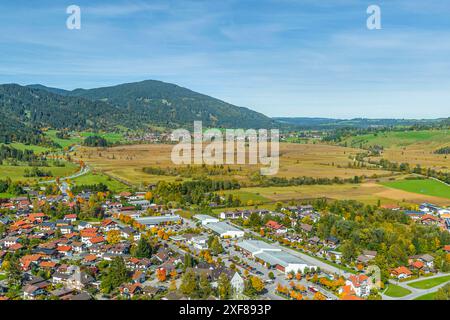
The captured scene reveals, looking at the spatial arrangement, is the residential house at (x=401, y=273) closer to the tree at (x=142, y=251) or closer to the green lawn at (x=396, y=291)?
the green lawn at (x=396, y=291)

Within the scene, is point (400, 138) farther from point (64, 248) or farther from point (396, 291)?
point (64, 248)

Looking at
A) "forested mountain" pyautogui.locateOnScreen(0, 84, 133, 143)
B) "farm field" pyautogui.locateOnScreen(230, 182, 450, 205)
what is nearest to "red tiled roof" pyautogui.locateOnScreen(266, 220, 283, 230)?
"farm field" pyautogui.locateOnScreen(230, 182, 450, 205)

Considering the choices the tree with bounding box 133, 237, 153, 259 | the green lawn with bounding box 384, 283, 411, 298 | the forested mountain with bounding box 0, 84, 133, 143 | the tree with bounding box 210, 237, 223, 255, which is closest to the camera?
the green lawn with bounding box 384, 283, 411, 298

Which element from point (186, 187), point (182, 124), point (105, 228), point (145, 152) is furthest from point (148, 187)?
point (182, 124)

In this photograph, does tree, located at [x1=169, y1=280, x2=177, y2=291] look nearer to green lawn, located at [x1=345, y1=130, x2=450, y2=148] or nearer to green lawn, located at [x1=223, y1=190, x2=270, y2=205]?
green lawn, located at [x1=223, y1=190, x2=270, y2=205]

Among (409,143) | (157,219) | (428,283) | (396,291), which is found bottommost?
(428,283)

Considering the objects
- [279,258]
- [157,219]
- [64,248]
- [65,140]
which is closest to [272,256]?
[279,258]
